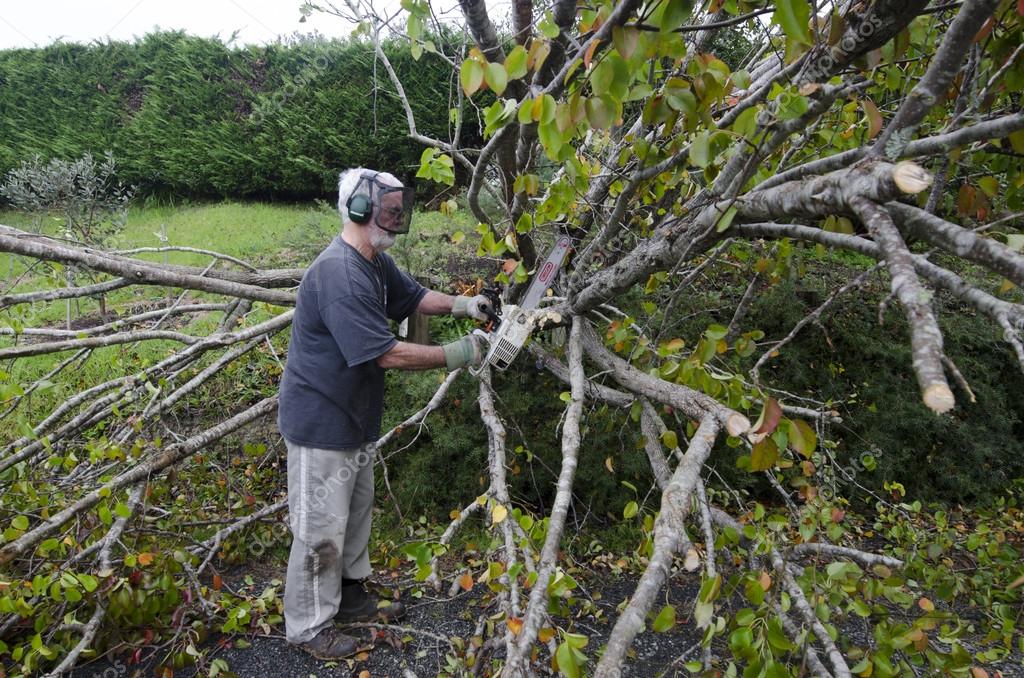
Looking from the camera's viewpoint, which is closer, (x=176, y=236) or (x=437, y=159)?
(x=437, y=159)

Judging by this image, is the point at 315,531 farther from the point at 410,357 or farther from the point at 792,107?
the point at 792,107

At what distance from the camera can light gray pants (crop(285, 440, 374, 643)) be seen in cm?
257

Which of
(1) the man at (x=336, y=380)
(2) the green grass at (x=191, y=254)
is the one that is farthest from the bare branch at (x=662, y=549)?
(2) the green grass at (x=191, y=254)

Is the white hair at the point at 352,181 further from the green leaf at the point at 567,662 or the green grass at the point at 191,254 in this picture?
the green leaf at the point at 567,662

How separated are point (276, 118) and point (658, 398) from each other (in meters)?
7.90

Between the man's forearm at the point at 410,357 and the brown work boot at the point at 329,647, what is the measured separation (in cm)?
135

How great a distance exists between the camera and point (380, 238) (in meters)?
2.60

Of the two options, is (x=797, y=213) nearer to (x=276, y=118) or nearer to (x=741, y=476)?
(x=741, y=476)

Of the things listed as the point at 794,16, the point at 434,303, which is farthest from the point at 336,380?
the point at 794,16

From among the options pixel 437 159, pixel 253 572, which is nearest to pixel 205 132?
pixel 253 572

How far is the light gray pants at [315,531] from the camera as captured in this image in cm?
257

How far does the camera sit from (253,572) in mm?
3371

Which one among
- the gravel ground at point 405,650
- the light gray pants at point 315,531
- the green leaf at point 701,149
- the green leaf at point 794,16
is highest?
the green leaf at point 794,16

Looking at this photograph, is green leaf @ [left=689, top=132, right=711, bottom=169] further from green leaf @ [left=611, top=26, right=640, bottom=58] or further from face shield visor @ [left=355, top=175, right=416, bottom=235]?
face shield visor @ [left=355, top=175, right=416, bottom=235]
